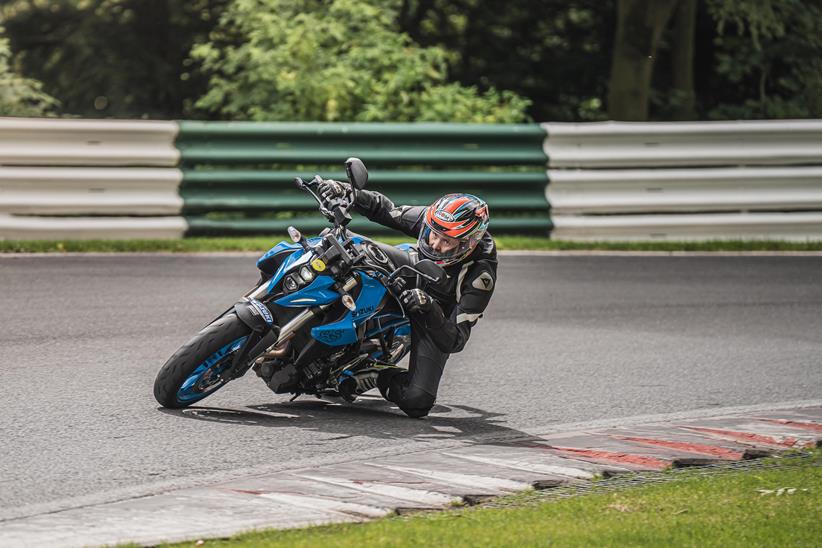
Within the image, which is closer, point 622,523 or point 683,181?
point 622,523

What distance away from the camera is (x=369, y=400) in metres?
7.93

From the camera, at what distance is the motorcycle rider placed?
7.17 metres

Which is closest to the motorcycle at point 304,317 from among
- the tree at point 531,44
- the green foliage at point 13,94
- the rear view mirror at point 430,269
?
the rear view mirror at point 430,269

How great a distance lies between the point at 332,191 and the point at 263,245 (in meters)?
5.72

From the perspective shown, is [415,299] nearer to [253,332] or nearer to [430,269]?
[430,269]

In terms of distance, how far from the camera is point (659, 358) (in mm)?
9219

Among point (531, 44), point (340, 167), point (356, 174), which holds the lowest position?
point (340, 167)

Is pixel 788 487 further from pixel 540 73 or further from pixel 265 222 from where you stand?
pixel 540 73

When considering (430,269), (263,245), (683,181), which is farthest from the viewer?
(683,181)

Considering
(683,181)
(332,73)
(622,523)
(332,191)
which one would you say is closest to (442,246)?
(332,191)

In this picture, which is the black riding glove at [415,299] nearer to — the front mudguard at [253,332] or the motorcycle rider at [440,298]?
the motorcycle rider at [440,298]

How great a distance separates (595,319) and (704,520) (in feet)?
16.4

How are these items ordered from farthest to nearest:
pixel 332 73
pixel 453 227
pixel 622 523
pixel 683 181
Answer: pixel 332 73, pixel 683 181, pixel 453 227, pixel 622 523

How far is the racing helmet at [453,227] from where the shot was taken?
281 inches
